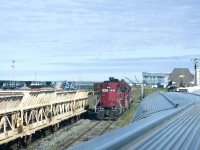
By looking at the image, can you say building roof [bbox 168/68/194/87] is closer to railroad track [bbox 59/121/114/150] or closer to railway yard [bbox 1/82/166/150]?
railway yard [bbox 1/82/166/150]

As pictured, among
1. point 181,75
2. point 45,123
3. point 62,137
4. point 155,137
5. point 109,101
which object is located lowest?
point 62,137

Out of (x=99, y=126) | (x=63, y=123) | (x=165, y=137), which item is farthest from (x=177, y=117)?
(x=63, y=123)

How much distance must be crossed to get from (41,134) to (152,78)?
131289mm

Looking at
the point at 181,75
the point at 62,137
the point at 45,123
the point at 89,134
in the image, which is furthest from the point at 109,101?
the point at 181,75

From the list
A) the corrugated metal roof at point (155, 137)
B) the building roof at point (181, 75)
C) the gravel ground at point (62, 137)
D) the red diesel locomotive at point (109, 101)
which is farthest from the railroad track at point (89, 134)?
the building roof at point (181, 75)

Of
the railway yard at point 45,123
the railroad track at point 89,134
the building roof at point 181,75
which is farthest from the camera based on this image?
the building roof at point 181,75

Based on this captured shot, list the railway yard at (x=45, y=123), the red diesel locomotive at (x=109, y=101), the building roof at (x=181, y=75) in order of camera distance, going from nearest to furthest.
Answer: the railway yard at (x=45, y=123) < the red diesel locomotive at (x=109, y=101) < the building roof at (x=181, y=75)

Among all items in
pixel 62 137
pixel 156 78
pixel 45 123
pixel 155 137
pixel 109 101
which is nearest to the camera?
pixel 155 137

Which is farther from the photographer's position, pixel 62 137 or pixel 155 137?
pixel 62 137

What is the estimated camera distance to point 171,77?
13388cm

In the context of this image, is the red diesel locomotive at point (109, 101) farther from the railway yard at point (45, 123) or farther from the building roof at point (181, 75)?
Result: the building roof at point (181, 75)

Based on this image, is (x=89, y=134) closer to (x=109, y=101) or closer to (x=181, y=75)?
(x=109, y=101)

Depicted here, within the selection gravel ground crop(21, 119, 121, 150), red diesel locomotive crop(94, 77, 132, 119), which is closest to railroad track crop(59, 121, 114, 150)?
gravel ground crop(21, 119, 121, 150)

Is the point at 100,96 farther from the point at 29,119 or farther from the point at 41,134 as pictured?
the point at 29,119
